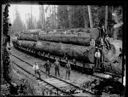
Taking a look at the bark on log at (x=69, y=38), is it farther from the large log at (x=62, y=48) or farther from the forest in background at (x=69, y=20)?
the forest in background at (x=69, y=20)

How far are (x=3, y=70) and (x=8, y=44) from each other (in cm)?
66

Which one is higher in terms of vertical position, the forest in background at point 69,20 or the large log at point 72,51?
the forest in background at point 69,20

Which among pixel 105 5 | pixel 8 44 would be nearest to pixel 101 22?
pixel 105 5

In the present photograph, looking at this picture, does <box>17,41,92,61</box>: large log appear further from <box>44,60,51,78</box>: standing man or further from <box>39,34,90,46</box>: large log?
<box>44,60,51,78</box>: standing man

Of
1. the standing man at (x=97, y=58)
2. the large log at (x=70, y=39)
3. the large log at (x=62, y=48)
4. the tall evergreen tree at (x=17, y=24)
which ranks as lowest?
the standing man at (x=97, y=58)

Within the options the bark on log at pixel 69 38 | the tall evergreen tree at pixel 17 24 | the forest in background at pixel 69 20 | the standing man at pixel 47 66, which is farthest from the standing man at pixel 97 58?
the tall evergreen tree at pixel 17 24

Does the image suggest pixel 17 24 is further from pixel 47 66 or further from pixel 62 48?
pixel 62 48

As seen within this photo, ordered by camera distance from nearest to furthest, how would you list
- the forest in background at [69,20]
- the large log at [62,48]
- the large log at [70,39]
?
the forest in background at [69,20], the large log at [62,48], the large log at [70,39]

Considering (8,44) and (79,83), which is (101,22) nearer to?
(79,83)

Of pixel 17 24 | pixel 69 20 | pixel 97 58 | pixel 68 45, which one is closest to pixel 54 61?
pixel 69 20

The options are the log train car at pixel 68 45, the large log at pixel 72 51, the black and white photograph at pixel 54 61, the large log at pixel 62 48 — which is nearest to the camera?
the black and white photograph at pixel 54 61

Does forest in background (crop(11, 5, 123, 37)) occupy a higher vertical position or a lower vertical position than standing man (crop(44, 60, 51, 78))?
higher

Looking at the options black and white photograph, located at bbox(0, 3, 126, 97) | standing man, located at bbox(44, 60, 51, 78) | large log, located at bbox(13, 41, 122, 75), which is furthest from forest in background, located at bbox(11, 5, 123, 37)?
standing man, located at bbox(44, 60, 51, 78)

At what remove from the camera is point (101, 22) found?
508 centimetres
